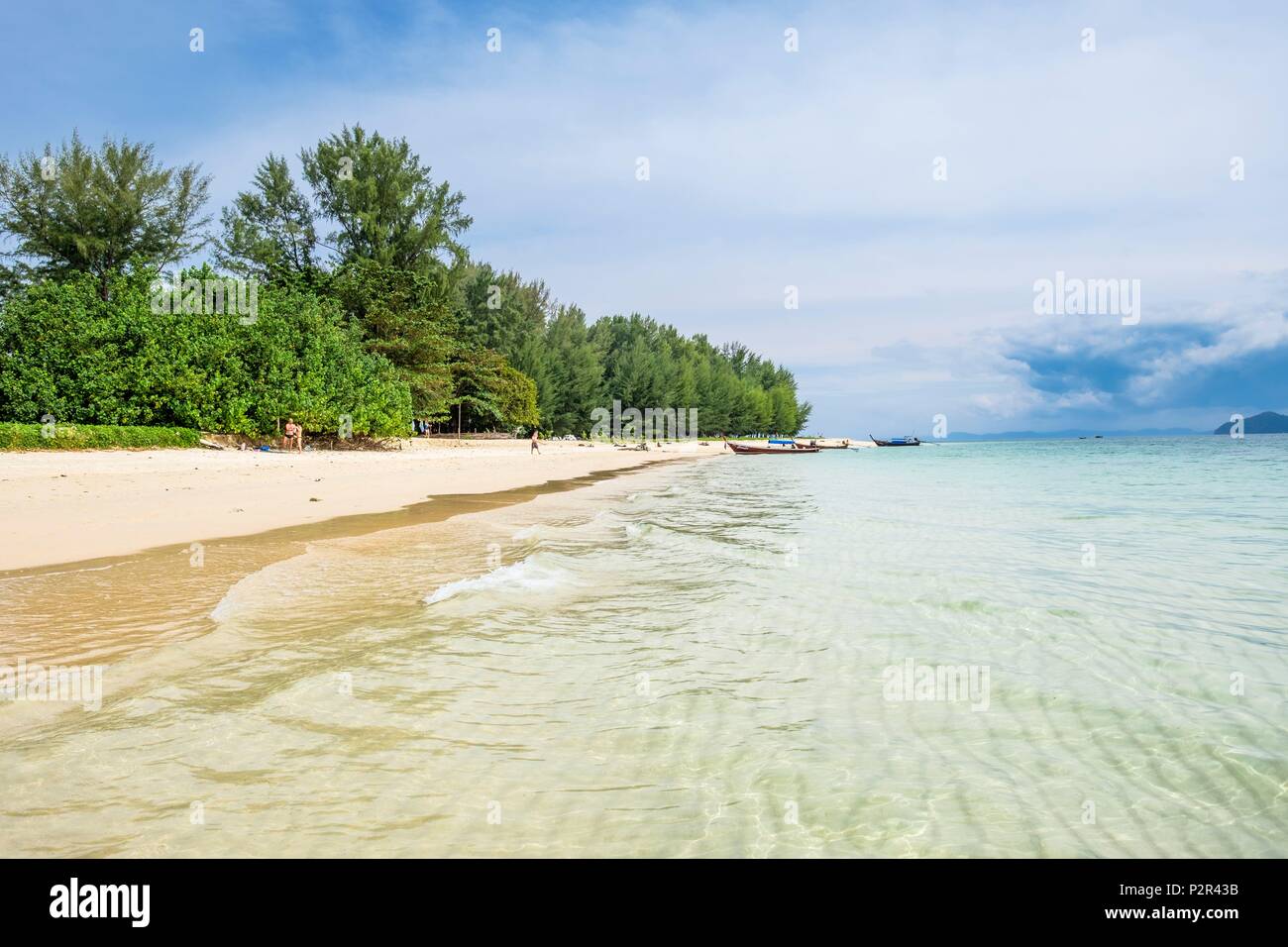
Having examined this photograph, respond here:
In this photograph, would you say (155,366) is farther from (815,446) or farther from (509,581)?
(815,446)

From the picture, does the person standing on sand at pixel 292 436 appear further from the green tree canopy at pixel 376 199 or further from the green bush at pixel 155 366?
the green tree canopy at pixel 376 199

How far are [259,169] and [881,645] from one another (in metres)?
64.1

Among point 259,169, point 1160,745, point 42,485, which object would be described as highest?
point 259,169

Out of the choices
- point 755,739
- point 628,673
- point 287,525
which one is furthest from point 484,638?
point 287,525

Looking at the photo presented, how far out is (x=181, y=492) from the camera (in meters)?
18.3

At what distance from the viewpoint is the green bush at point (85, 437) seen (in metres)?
24.2

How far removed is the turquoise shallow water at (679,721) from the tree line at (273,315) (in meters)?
27.4

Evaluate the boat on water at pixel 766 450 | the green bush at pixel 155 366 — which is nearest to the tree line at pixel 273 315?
the green bush at pixel 155 366

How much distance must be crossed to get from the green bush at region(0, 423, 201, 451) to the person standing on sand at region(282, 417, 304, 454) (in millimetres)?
4775

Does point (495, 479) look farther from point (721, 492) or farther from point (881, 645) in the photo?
point (881, 645)

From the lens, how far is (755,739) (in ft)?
15.4

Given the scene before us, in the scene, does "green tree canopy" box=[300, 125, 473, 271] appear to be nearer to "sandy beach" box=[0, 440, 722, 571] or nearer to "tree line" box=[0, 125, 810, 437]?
"tree line" box=[0, 125, 810, 437]

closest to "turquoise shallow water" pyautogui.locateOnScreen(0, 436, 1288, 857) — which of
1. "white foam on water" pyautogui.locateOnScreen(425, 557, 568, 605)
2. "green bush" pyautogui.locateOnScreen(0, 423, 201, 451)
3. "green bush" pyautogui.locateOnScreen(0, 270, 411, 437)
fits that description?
"white foam on water" pyautogui.locateOnScreen(425, 557, 568, 605)

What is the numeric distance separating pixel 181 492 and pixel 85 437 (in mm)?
11735
